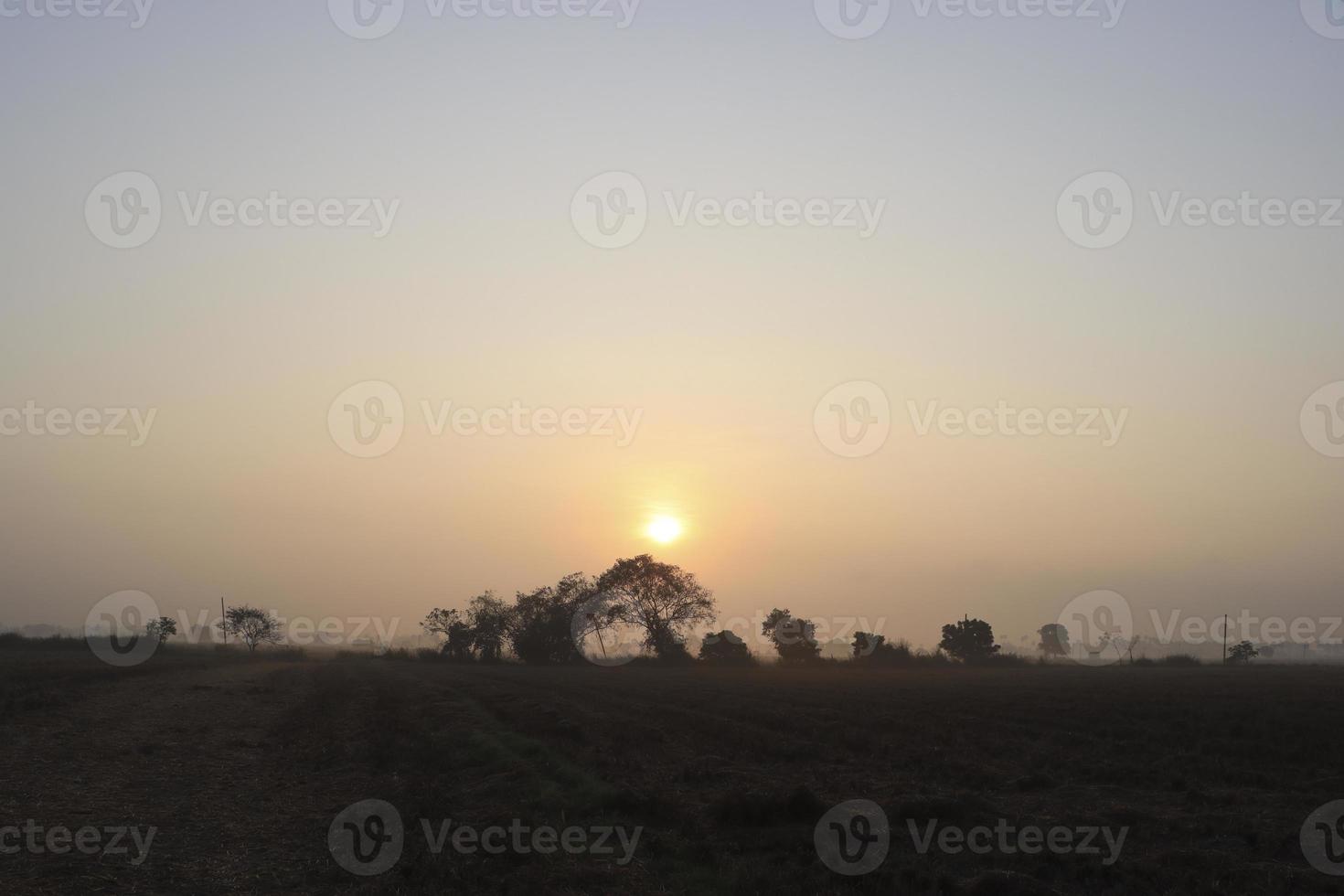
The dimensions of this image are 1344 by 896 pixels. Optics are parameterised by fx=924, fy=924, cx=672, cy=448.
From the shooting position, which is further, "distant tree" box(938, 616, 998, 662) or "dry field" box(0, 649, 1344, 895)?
"distant tree" box(938, 616, 998, 662)

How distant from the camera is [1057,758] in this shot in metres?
23.3

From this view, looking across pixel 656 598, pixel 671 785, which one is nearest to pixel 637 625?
pixel 656 598

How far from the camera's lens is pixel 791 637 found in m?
124

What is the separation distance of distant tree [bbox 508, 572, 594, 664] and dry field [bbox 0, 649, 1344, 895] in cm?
8138

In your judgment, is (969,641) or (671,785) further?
(969,641)

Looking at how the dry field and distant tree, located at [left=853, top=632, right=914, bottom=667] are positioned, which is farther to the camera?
distant tree, located at [left=853, top=632, right=914, bottom=667]

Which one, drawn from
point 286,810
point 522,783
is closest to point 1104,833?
point 522,783

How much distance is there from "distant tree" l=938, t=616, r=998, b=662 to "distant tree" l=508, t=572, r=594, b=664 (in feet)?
176

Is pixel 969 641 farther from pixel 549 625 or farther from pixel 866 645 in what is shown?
pixel 549 625

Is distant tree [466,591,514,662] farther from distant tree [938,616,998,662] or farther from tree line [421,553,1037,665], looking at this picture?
distant tree [938,616,998,662]

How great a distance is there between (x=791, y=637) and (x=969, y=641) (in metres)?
30.1

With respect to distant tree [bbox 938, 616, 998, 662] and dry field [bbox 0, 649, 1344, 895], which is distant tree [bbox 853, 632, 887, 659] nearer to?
distant tree [bbox 938, 616, 998, 662]

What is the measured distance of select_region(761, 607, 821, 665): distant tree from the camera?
117 metres

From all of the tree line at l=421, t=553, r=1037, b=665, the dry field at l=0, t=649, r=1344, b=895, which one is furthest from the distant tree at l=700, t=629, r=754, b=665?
the dry field at l=0, t=649, r=1344, b=895
